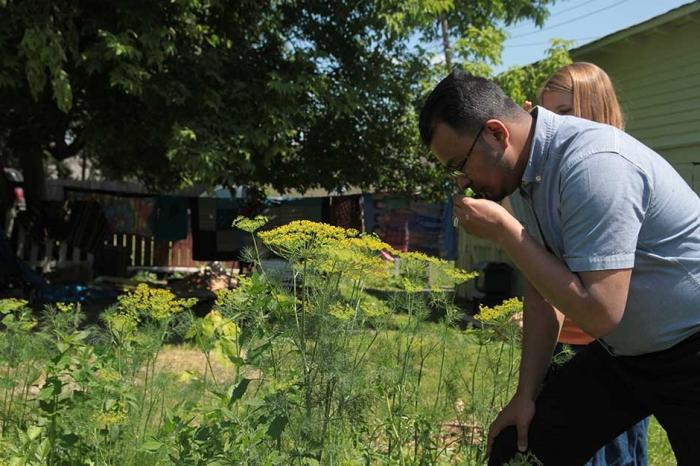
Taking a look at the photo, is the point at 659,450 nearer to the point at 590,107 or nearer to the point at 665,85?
the point at 590,107

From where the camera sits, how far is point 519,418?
84.0 inches

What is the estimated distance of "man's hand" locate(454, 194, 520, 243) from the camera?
1705mm

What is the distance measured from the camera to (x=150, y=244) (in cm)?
1542

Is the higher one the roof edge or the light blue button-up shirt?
the roof edge

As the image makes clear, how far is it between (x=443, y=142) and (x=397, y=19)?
24.3 feet

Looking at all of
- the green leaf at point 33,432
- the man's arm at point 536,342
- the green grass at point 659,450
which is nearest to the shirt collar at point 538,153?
the man's arm at point 536,342

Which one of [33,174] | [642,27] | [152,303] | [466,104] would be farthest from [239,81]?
[466,104]

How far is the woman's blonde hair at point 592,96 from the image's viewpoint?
8.57 ft

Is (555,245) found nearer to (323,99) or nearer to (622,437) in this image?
(622,437)

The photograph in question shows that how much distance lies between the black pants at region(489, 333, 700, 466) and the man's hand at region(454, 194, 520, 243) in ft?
1.98

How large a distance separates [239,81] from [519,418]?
275 inches

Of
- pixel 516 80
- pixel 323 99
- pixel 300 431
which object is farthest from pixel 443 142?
pixel 516 80

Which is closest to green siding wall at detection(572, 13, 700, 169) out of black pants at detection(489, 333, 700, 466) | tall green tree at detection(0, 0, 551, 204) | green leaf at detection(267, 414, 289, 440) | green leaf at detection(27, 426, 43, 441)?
tall green tree at detection(0, 0, 551, 204)

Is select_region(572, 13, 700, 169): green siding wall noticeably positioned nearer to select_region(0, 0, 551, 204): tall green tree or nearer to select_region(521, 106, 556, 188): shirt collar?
select_region(0, 0, 551, 204): tall green tree
